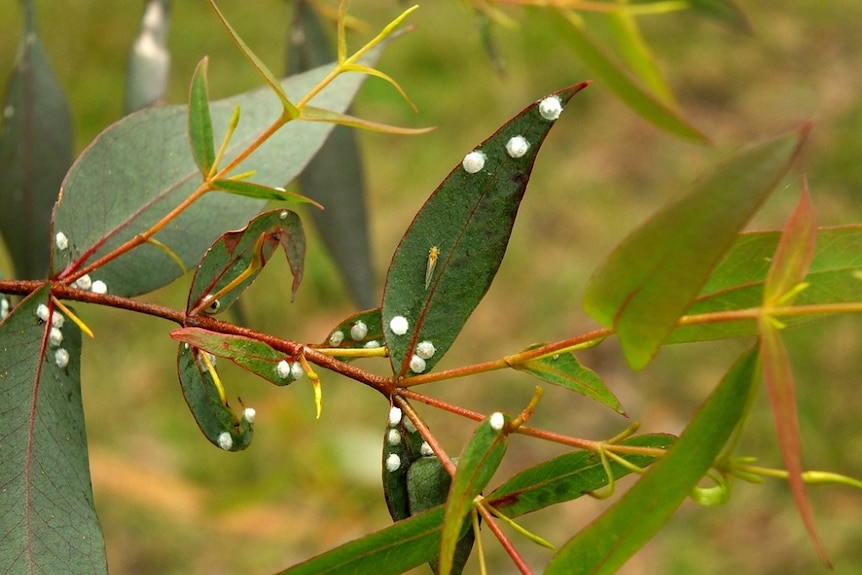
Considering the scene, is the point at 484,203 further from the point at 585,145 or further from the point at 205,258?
the point at 585,145

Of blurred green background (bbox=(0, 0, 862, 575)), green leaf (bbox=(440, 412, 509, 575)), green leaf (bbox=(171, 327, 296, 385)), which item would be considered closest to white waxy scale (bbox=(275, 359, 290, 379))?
green leaf (bbox=(171, 327, 296, 385))

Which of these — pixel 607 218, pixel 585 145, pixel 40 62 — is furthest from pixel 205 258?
pixel 585 145

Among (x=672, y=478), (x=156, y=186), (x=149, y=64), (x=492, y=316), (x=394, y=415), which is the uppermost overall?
(x=492, y=316)

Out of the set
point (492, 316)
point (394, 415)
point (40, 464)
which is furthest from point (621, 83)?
point (492, 316)

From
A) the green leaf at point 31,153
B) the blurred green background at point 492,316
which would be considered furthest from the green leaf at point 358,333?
the blurred green background at point 492,316

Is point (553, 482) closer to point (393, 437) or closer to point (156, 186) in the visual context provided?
point (393, 437)

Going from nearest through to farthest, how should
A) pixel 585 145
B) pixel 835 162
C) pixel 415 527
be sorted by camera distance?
pixel 415 527, pixel 835 162, pixel 585 145
